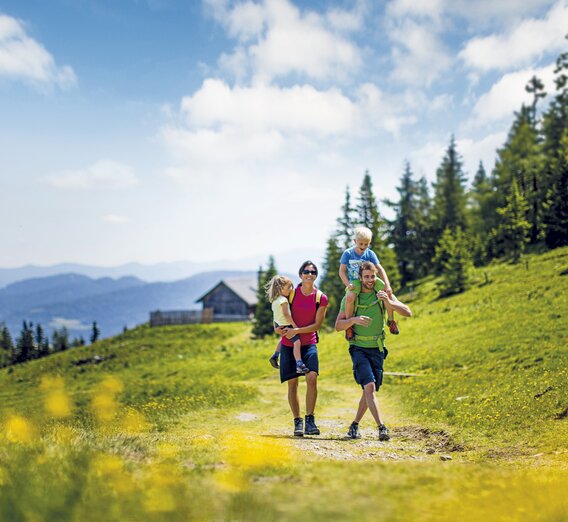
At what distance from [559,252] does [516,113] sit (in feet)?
141

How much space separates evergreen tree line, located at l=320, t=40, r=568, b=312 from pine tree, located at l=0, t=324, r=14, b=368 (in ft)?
281

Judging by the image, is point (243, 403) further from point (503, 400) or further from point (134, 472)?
point (134, 472)

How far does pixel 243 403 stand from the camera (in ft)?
47.4

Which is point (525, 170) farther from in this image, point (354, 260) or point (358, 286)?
point (358, 286)

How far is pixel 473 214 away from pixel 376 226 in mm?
18284

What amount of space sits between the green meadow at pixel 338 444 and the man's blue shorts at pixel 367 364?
109cm

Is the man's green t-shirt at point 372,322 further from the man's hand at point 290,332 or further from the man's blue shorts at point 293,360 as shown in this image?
the man's hand at point 290,332

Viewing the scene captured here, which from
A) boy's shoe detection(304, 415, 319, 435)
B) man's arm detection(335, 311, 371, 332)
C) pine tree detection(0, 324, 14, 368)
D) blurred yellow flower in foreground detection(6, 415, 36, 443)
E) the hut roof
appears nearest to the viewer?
blurred yellow flower in foreground detection(6, 415, 36, 443)

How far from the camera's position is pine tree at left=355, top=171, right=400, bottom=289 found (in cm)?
5081

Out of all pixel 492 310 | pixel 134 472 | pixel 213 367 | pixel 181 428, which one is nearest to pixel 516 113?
pixel 492 310

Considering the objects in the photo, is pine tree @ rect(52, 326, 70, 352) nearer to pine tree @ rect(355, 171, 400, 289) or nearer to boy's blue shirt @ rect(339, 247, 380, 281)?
pine tree @ rect(355, 171, 400, 289)

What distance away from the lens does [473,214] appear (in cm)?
6469

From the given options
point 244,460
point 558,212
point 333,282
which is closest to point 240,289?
point 333,282

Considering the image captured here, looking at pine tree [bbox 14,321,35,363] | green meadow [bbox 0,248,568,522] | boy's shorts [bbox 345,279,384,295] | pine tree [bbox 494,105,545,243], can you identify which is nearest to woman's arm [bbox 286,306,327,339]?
boy's shorts [bbox 345,279,384,295]
